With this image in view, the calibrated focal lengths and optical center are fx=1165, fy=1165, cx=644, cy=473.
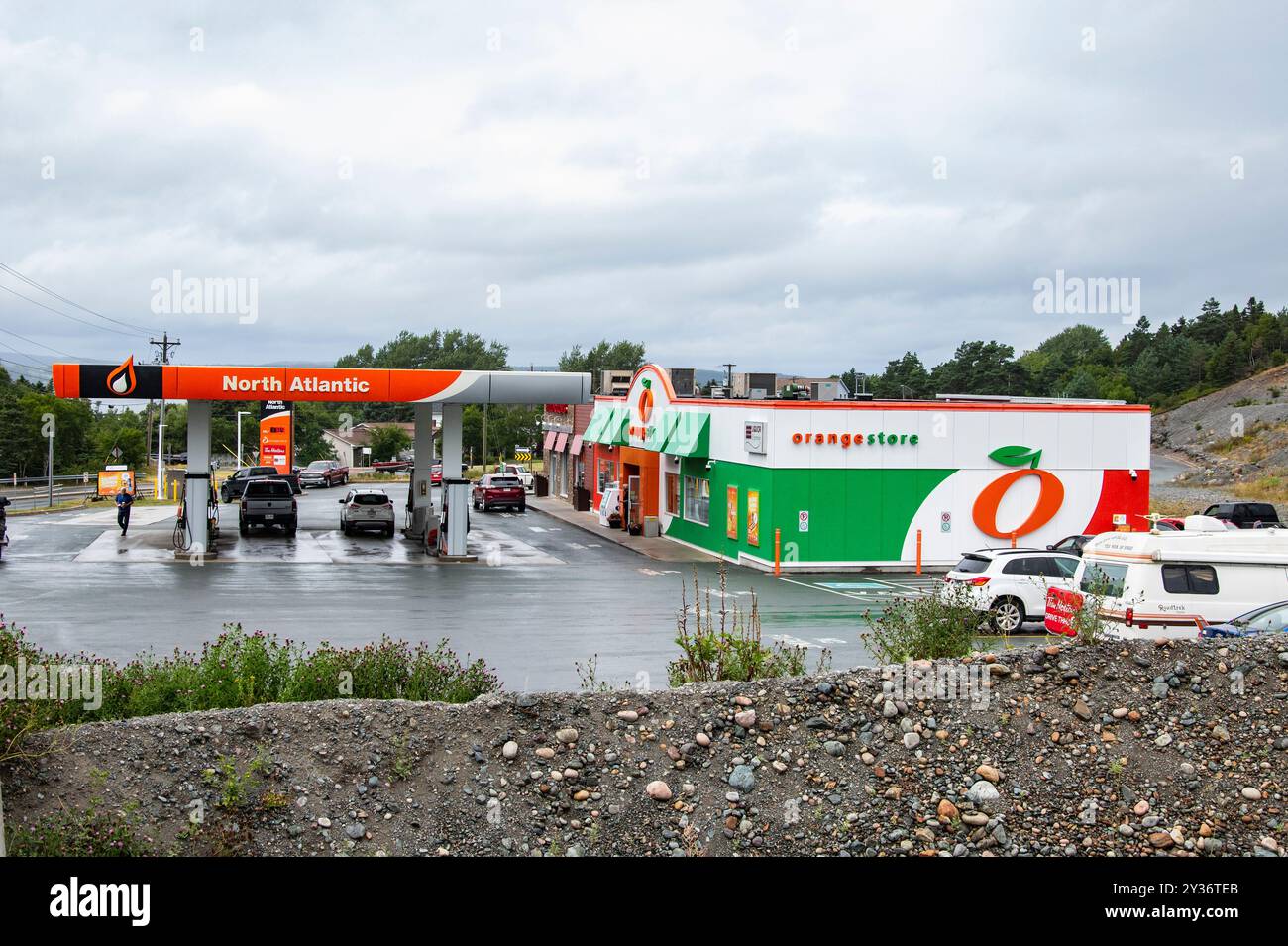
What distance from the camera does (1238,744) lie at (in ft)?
30.0

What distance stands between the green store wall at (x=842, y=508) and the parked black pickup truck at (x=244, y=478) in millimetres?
28811

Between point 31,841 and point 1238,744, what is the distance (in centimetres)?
889

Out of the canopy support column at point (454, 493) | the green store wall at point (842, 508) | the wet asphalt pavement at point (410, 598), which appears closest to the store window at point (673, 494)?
the wet asphalt pavement at point (410, 598)

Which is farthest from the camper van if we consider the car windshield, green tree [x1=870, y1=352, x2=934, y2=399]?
green tree [x1=870, y1=352, x2=934, y2=399]

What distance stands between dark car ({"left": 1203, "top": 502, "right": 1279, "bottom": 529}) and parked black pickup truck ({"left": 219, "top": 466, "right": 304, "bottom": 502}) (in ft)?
129

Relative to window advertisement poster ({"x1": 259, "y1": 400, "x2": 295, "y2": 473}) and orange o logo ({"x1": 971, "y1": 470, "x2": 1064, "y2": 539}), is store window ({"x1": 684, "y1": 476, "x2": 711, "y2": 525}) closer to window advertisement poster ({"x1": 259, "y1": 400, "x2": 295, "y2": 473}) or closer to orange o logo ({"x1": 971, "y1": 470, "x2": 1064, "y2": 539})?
orange o logo ({"x1": 971, "y1": 470, "x2": 1064, "y2": 539})

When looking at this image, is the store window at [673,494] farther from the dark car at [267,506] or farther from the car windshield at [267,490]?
the car windshield at [267,490]

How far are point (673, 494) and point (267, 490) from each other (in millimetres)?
14868

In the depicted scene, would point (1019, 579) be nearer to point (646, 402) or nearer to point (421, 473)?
point (646, 402)

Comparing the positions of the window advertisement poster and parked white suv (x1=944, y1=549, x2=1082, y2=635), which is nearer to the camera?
parked white suv (x1=944, y1=549, x2=1082, y2=635)

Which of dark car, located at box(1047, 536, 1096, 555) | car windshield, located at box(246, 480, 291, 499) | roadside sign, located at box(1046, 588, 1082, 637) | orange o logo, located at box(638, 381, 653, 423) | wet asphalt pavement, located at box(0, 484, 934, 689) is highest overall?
orange o logo, located at box(638, 381, 653, 423)

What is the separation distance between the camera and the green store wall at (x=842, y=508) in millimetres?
34781

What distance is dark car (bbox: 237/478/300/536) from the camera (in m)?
40.7
